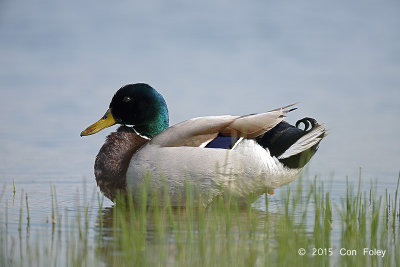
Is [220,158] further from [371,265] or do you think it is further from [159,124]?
[371,265]

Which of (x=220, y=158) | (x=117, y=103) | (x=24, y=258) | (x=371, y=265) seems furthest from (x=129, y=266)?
(x=117, y=103)

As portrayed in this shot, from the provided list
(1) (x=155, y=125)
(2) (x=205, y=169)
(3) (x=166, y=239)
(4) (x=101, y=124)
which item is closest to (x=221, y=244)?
(3) (x=166, y=239)

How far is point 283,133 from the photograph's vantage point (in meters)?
6.01

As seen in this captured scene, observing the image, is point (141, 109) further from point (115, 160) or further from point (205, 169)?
point (205, 169)

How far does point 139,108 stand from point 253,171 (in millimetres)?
1689

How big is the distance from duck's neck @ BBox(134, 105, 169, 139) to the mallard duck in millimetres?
505

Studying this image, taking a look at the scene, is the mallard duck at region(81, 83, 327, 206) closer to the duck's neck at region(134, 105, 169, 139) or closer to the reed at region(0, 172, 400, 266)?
the duck's neck at region(134, 105, 169, 139)

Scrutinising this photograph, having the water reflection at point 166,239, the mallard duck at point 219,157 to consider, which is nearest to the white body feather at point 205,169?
the mallard duck at point 219,157

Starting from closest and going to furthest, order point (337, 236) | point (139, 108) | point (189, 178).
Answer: point (337, 236) → point (189, 178) → point (139, 108)

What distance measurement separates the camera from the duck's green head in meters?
6.66

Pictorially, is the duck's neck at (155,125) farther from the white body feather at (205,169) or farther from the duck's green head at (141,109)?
the white body feather at (205,169)

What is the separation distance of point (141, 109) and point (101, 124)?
0.57 m

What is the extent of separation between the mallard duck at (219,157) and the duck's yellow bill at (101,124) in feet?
2.10

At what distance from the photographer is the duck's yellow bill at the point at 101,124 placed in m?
6.79
